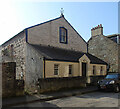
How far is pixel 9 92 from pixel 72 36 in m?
11.0

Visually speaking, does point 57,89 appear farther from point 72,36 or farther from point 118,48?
point 118,48

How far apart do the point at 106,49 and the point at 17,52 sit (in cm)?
1410

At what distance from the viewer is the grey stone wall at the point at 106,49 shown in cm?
1908

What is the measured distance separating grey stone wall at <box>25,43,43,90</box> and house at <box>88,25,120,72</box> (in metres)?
13.3

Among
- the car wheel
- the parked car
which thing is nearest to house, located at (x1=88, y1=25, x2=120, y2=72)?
the parked car

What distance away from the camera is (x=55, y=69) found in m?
11.6

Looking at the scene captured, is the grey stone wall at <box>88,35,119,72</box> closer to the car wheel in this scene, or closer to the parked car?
the parked car

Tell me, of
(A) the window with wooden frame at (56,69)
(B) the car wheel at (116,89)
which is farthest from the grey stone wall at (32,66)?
(B) the car wheel at (116,89)

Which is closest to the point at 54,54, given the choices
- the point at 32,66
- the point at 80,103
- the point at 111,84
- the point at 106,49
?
the point at 32,66

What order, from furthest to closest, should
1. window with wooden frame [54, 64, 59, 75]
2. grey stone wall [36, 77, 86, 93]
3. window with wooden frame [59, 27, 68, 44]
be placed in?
window with wooden frame [59, 27, 68, 44] < window with wooden frame [54, 64, 59, 75] < grey stone wall [36, 77, 86, 93]

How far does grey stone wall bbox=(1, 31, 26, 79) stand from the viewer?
1270cm

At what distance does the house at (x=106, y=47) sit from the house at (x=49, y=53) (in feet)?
10.9

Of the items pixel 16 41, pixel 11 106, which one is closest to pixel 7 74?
pixel 11 106

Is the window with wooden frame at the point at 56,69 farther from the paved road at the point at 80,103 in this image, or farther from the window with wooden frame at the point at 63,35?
the window with wooden frame at the point at 63,35
